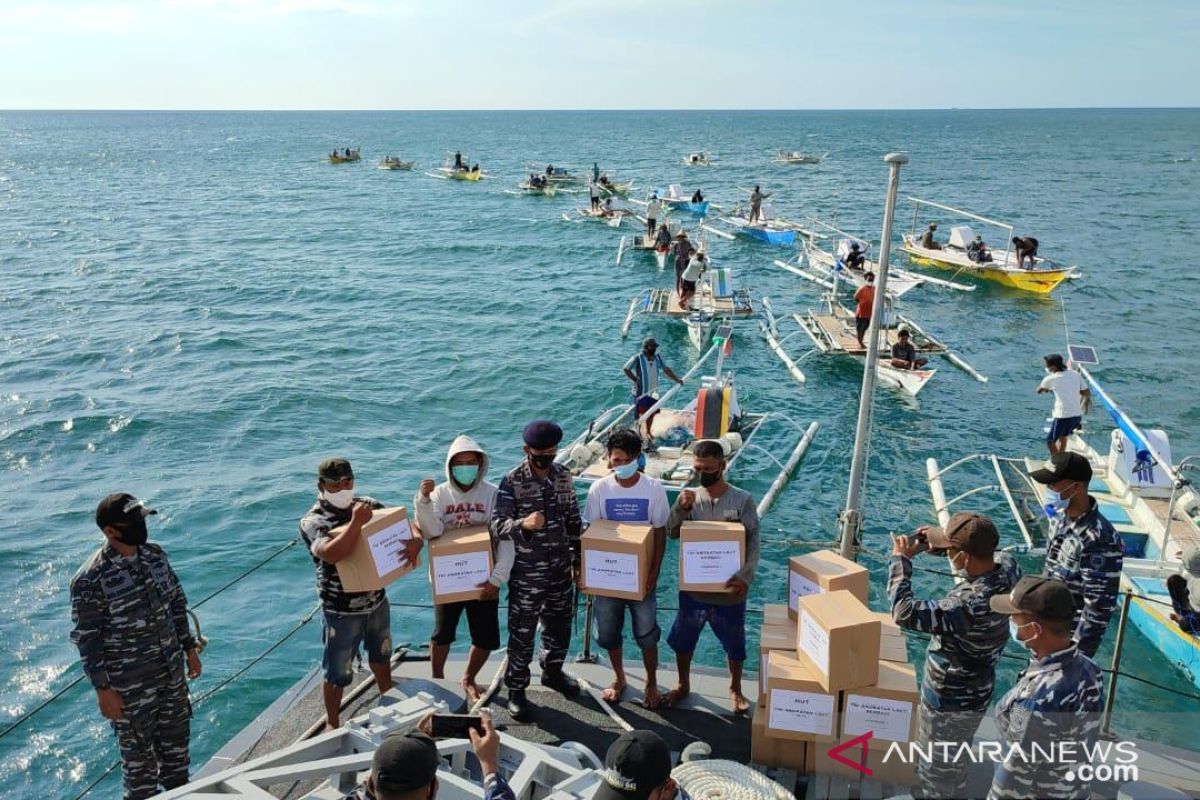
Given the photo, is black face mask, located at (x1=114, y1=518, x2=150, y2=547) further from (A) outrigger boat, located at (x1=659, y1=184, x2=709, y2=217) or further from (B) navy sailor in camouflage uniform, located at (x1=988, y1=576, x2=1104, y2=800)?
(A) outrigger boat, located at (x1=659, y1=184, x2=709, y2=217)

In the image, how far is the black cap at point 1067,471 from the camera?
5207mm

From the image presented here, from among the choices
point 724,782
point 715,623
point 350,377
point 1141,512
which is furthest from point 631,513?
point 350,377

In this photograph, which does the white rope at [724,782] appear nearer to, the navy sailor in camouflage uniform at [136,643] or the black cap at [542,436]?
the black cap at [542,436]

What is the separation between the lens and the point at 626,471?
600cm

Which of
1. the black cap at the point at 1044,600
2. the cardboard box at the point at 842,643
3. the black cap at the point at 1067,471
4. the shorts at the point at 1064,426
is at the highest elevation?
the black cap at the point at 1067,471

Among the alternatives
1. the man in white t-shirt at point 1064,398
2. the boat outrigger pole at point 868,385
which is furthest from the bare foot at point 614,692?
the man in white t-shirt at point 1064,398

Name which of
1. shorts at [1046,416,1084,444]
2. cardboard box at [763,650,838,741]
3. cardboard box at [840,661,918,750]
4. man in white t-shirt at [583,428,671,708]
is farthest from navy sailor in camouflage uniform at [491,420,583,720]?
shorts at [1046,416,1084,444]

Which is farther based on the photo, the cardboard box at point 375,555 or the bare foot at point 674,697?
the bare foot at point 674,697

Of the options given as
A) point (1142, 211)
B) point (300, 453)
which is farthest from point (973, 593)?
point (1142, 211)

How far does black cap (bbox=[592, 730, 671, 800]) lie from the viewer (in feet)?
10.3

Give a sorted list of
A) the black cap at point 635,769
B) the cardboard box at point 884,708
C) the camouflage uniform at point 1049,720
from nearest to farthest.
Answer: the black cap at point 635,769 < the camouflage uniform at point 1049,720 < the cardboard box at point 884,708

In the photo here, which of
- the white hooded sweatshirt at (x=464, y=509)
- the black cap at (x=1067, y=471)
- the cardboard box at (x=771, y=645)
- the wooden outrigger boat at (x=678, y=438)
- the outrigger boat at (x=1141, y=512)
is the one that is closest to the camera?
the black cap at (x=1067, y=471)

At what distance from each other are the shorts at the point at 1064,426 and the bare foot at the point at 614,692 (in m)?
11.0

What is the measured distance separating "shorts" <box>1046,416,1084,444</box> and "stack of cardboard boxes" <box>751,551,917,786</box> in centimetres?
1060
